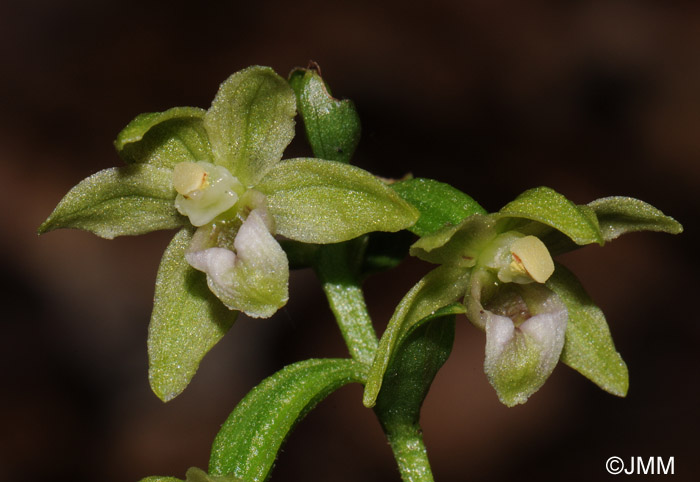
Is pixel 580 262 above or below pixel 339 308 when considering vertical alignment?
below

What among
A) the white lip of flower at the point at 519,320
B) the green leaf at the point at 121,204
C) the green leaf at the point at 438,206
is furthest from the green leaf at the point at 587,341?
the green leaf at the point at 121,204

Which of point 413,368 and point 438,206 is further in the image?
point 413,368

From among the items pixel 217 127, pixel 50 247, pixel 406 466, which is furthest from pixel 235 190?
pixel 50 247

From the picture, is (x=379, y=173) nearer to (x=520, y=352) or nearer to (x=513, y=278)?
(x=513, y=278)

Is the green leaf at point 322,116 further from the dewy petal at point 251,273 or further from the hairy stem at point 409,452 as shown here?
the hairy stem at point 409,452

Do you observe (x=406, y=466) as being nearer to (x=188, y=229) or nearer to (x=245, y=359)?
(x=188, y=229)

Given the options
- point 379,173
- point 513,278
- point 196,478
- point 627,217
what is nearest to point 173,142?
point 196,478

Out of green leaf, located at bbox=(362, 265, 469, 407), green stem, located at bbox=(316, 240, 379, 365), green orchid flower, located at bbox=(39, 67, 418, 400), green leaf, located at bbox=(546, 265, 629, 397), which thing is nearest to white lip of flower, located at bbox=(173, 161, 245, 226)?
green orchid flower, located at bbox=(39, 67, 418, 400)
